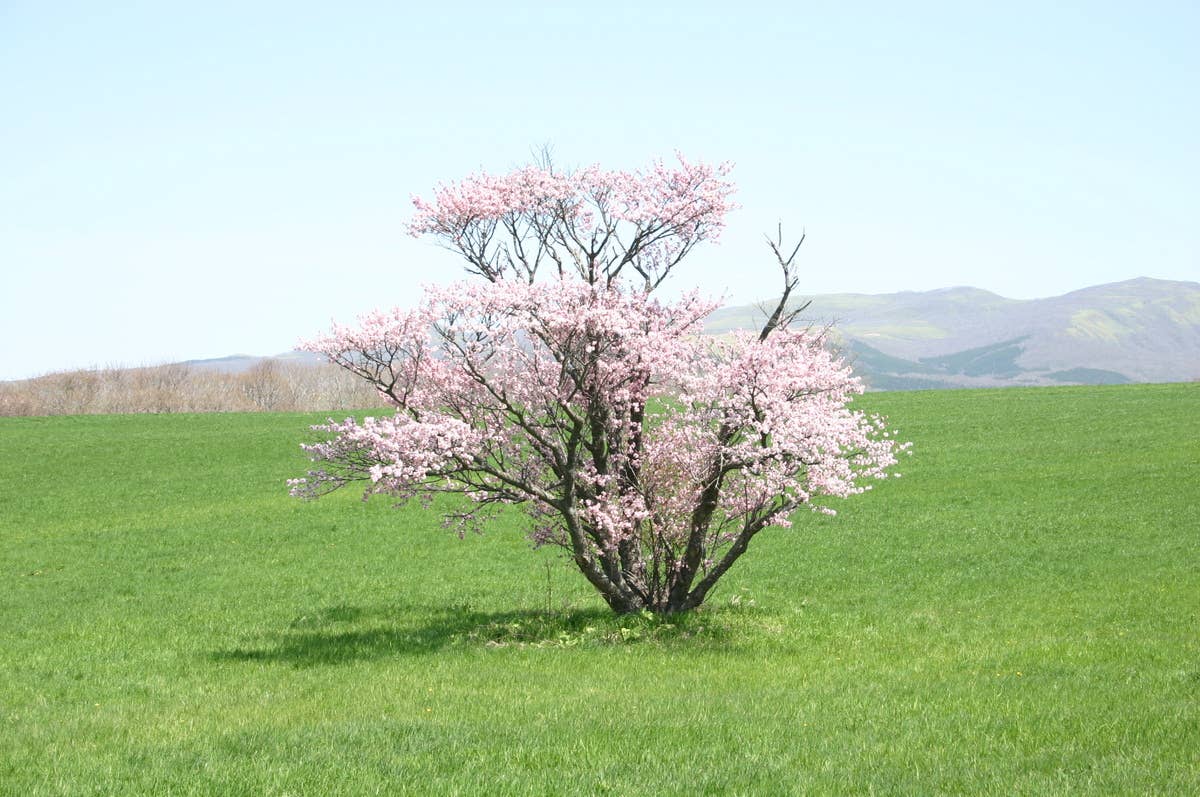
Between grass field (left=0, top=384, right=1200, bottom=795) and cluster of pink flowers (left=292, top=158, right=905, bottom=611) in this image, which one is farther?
cluster of pink flowers (left=292, top=158, right=905, bottom=611)

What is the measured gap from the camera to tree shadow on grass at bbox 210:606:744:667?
21219mm

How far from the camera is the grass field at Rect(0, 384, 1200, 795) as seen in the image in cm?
1099

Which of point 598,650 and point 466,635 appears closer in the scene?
point 598,650

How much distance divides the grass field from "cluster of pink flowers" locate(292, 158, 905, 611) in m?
2.37

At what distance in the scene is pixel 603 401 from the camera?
2153 cm

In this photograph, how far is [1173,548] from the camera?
106ft

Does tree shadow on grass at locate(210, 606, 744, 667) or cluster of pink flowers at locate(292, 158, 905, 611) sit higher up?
cluster of pink flowers at locate(292, 158, 905, 611)

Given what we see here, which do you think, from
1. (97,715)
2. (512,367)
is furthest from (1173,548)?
(97,715)

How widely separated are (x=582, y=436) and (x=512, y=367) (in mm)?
1928

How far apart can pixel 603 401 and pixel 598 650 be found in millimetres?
4677

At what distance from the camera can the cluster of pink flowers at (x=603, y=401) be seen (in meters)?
20.2

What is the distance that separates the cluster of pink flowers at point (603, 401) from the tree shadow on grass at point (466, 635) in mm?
899

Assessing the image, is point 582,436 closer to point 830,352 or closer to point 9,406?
point 830,352

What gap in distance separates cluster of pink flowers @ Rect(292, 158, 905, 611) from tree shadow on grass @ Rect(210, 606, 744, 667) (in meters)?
0.90
